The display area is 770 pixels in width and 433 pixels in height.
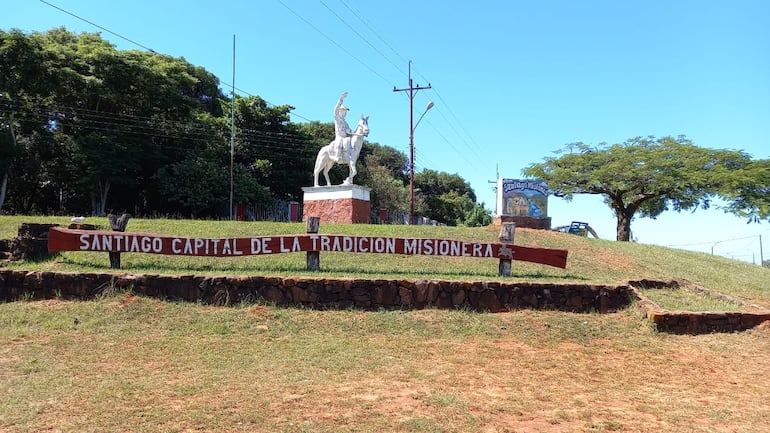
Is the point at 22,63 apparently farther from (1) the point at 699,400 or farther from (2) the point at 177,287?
(1) the point at 699,400

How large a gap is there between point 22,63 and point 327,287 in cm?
1892

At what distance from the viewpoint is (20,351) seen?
6.50 meters

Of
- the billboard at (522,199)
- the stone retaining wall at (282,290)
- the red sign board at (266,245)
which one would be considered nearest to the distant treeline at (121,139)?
the billboard at (522,199)

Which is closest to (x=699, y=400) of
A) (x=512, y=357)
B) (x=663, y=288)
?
(x=512, y=357)

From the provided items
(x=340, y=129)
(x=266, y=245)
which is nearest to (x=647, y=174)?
(x=340, y=129)

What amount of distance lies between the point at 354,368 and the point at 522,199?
14.4 m

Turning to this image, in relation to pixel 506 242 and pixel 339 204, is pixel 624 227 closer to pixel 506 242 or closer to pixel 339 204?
pixel 339 204

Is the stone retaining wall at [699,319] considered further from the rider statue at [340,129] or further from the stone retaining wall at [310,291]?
the rider statue at [340,129]

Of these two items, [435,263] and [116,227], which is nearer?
[116,227]

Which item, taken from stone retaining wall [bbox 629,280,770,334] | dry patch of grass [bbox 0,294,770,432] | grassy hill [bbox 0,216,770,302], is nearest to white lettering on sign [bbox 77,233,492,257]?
grassy hill [bbox 0,216,770,302]

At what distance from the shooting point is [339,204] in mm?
17719

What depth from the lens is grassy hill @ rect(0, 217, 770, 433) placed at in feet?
15.4

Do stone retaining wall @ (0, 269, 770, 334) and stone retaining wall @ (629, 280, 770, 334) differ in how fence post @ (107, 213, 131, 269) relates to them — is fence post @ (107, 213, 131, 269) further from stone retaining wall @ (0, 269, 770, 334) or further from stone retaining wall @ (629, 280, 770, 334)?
stone retaining wall @ (629, 280, 770, 334)

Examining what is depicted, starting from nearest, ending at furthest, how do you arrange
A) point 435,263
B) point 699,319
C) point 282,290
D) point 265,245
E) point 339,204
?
point 699,319 < point 282,290 < point 265,245 < point 435,263 < point 339,204
